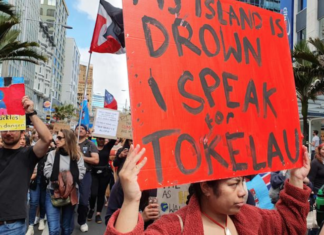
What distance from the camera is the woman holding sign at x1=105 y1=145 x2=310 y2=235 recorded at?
1587 mm

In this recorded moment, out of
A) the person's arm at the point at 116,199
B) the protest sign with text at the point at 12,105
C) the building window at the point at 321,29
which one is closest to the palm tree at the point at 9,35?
the protest sign with text at the point at 12,105

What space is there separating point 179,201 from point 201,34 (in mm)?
1497

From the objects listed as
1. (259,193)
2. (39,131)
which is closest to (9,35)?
(39,131)

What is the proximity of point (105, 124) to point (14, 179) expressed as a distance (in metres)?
3.71

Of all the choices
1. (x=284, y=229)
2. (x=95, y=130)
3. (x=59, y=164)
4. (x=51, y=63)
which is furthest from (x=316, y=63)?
(x=51, y=63)

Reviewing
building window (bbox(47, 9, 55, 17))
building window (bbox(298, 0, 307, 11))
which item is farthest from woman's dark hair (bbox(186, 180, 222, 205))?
building window (bbox(47, 9, 55, 17))

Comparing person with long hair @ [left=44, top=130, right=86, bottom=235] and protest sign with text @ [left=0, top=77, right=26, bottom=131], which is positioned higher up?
protest sign with text @ [left=0, top=77, right=26, bottom=131]

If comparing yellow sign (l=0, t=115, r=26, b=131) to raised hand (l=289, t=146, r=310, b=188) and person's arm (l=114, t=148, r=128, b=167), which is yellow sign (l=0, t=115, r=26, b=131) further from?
person's arm (l=114, t=148, r=128, b=167)

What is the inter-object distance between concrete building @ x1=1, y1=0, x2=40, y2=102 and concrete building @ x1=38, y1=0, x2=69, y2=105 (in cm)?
1465

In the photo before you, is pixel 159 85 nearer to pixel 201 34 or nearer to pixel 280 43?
pixel 201 34

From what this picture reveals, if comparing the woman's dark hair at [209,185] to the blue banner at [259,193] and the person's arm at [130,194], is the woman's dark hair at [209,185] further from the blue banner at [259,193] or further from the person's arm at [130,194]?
the blue banner at [259,193]

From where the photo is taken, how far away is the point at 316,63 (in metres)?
12.9

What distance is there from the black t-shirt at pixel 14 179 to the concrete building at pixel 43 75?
5902 cm

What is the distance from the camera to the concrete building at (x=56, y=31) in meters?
74.4
